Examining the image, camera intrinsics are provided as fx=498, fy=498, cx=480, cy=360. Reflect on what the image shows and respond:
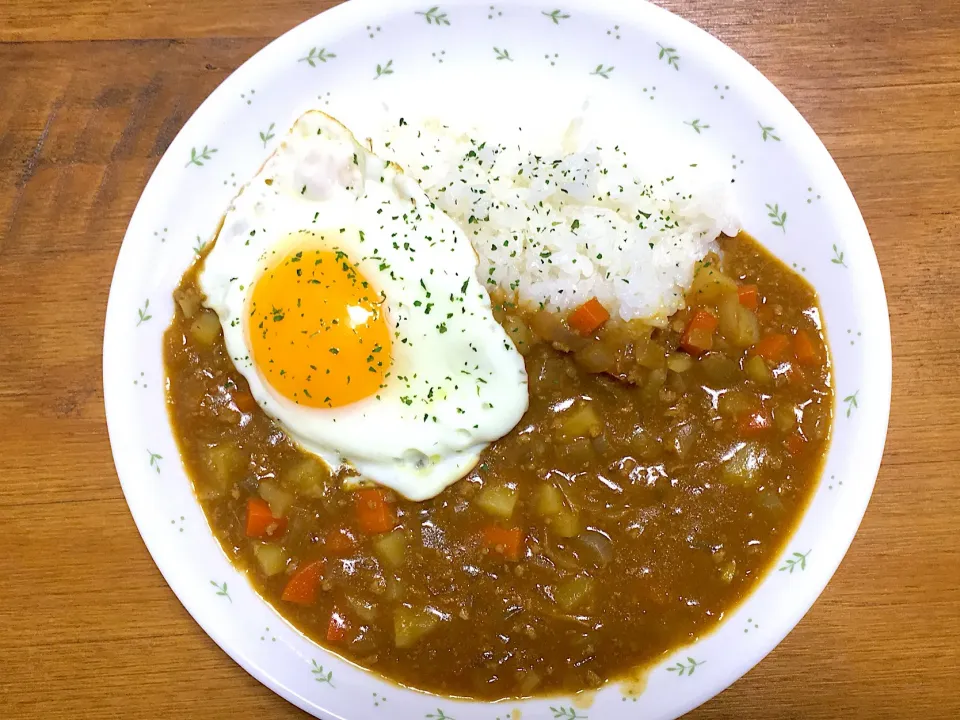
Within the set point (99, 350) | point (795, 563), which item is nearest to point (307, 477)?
point (99, 350)

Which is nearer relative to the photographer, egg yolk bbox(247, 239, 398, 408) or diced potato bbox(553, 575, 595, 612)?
egg yolk bbox(247, 239, 398, 408)

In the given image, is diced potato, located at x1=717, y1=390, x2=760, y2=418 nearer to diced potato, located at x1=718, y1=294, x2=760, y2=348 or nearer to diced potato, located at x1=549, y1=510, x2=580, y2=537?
diced potato, located at x1=718, y1=294, x2=760, y2=348

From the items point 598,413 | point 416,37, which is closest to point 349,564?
point 598,413

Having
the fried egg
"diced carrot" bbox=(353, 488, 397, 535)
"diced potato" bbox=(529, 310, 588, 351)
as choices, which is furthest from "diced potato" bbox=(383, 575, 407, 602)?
"diced potato" bbox=(529, 310, 588, 351)

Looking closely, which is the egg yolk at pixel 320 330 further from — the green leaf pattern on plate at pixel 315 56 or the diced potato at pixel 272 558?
the green leaf pattern on plate at pixel 315 56

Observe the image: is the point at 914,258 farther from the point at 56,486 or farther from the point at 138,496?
the point at 56,486

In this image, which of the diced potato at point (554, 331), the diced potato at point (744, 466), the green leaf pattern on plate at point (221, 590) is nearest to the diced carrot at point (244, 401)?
the green leaf pattern on plate at point (221, 590)
